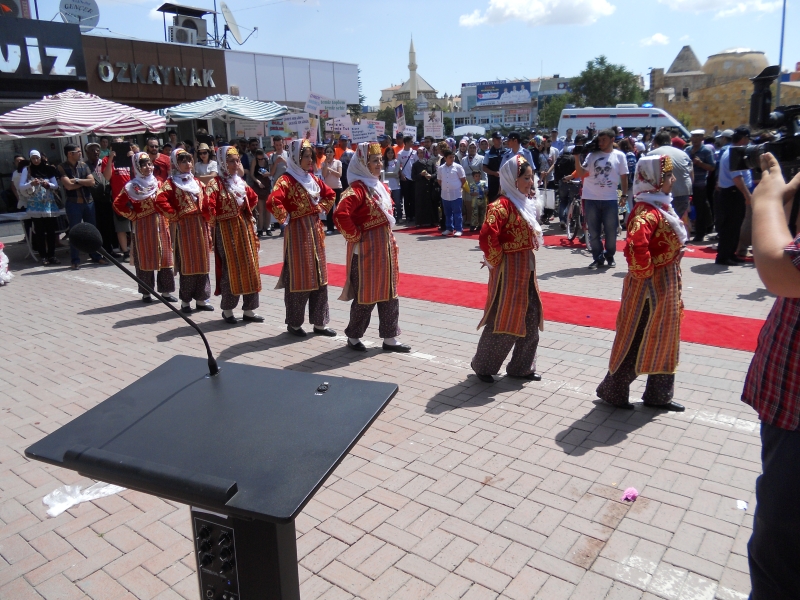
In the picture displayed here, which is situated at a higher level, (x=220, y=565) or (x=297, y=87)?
(x=297, y=87)

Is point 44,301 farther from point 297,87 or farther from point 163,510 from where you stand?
point 297,87

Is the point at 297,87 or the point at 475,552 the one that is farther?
the point at 297,87

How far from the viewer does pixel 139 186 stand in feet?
26.1

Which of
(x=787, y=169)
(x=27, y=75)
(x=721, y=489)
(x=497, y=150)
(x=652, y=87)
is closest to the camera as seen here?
(x=787, y=169)

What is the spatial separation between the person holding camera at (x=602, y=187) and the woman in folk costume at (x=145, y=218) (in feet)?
19.0

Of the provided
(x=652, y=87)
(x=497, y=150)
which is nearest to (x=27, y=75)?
(x=497, y=150)

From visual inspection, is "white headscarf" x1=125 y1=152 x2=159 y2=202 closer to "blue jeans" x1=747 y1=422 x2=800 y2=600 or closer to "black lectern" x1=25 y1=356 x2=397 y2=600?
"black lectern" x1=25 y1=356 x2=397 y2=600

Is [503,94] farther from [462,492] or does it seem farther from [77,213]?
[462,492]

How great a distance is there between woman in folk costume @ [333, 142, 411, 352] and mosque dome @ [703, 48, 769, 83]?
60.2 meters

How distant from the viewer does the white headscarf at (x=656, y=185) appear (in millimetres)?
4314

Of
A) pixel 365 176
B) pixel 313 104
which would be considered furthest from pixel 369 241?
pixel 313 104

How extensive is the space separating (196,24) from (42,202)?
15366 millimetres

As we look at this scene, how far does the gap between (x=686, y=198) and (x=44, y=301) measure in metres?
9.76

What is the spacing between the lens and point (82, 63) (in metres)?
18.9
